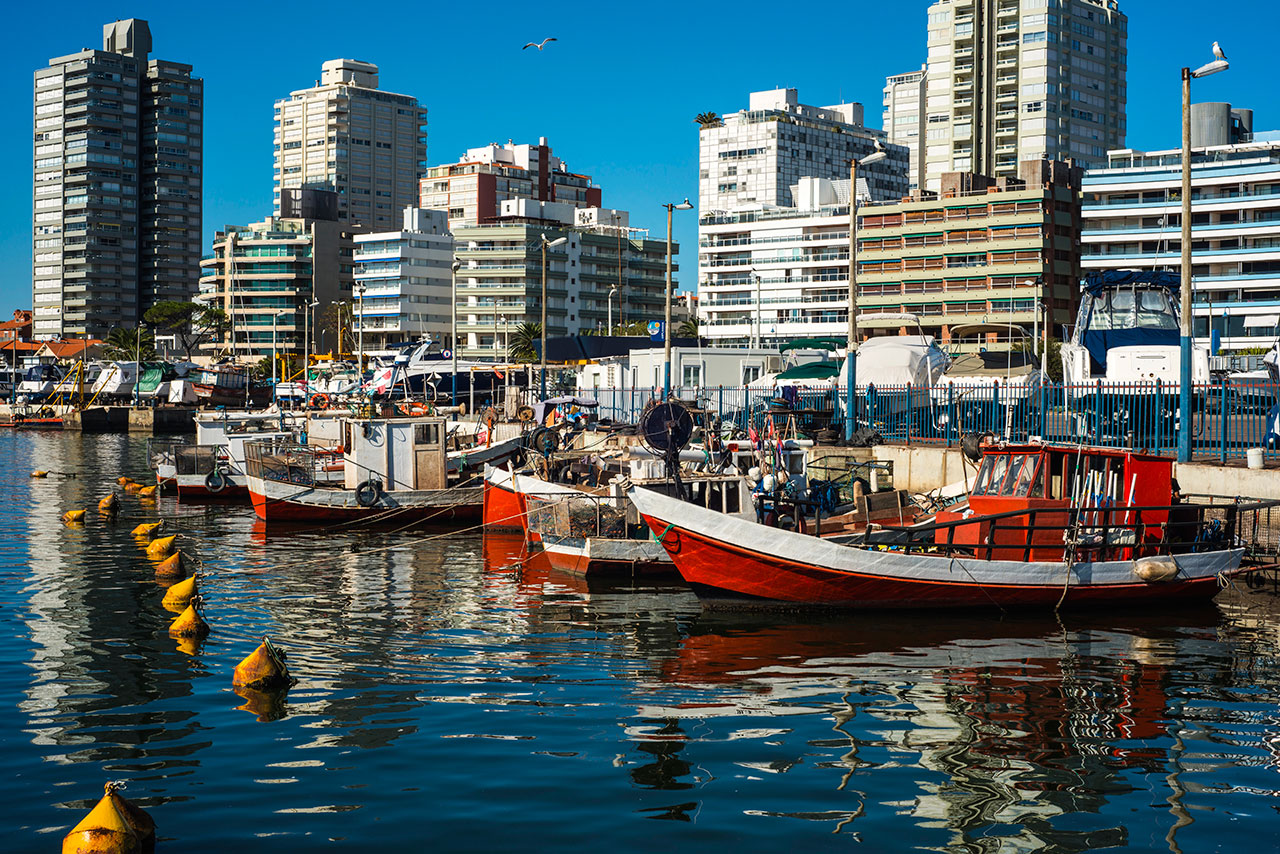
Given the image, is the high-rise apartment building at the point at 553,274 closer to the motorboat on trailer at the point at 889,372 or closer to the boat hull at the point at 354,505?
the motorboat on trailer at the point at 889,372

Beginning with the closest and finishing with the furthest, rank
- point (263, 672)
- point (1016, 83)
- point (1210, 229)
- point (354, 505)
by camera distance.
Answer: point (263, 672), point (354, 505), point (1210, 229), point (1016, 83)

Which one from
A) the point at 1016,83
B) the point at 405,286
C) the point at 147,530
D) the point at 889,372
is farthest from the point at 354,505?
the point at 405,286

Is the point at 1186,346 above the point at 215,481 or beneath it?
above

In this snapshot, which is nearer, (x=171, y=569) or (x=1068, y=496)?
(x=1068, y=496)

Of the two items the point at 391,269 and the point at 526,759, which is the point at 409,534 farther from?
the point at 391,269

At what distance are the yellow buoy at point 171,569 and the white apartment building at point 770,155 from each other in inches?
5709

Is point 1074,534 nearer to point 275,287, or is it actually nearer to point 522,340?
point 522,340

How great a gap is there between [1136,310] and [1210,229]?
225 ft

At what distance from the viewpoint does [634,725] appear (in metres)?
13.8

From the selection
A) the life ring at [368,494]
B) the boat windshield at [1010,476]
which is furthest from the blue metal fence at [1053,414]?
the life ring at [368,494]

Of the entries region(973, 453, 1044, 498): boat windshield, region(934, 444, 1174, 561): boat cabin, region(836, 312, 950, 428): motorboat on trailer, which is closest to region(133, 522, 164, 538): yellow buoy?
region(836, 312, 950, 428): motorboat on trailer

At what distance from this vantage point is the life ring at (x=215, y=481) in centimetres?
3975

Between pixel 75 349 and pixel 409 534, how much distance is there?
495 ft

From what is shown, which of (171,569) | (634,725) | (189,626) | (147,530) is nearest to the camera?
(634,725)
